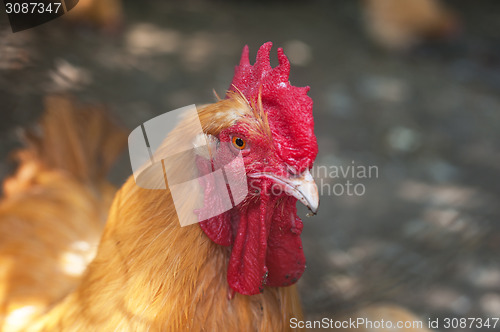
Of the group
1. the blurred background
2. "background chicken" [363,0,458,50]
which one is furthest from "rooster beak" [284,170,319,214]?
"background chicken" [363,0,458,50]

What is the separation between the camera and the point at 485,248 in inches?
138

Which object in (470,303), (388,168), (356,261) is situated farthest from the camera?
(388,168)

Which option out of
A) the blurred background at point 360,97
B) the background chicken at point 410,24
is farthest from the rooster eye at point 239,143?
the background chicken at point 410,24

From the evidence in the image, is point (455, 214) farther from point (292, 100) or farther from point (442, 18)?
point (442, 18)

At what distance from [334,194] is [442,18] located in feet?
11.1

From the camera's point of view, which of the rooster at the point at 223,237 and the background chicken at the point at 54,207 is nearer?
the rooster at the point at 223,237

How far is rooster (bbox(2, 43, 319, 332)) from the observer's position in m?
1.50

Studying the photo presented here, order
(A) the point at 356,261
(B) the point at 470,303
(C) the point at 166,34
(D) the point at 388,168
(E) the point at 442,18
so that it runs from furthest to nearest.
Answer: (E) the point at 442,18
(C) the point at 166,34
(D) the point at 388,168
(A) the point at 356,261
(B) the point at 470,303

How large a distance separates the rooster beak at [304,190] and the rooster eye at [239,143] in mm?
191

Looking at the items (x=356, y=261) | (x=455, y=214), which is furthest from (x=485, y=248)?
(x=356, y=261)

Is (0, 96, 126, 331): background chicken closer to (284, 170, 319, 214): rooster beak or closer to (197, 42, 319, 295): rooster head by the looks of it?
(197, 42, 319, 295): rooster head

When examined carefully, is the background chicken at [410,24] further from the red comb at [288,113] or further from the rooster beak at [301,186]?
the rooster beak at [301,186]

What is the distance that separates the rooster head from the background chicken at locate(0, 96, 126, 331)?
3.19ft

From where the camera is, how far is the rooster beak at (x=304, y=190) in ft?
4.78
